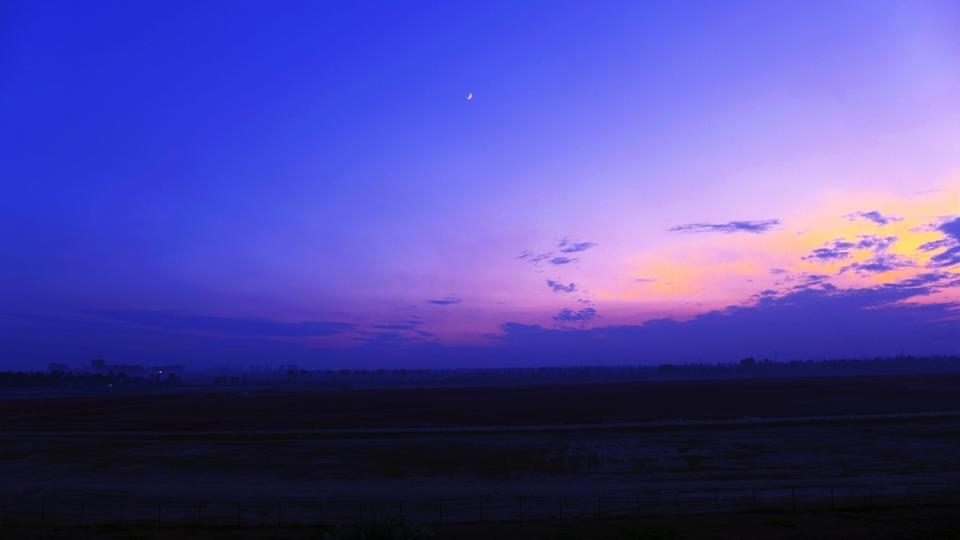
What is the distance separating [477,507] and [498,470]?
10900mm

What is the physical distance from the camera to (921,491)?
36.2 meters

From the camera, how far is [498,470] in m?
45.7

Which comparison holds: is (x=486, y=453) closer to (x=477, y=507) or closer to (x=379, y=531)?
(x=477, y=507)

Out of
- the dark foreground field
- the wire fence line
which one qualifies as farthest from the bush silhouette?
the wire fence line

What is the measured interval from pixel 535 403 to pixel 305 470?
56527 millimetres

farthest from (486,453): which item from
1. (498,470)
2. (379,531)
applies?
(379,531)

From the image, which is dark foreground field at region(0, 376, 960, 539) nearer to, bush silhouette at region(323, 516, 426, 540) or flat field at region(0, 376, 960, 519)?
flat field at region(0, 376, 960, 519)

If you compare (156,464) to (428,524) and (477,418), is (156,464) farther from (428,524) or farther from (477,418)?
(477,418)

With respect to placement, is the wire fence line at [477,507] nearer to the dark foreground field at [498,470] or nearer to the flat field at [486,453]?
the dark foreground field at [498,470]

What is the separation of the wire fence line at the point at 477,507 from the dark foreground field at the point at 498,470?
0.51ft

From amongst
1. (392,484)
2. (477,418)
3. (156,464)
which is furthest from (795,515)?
(477,418)

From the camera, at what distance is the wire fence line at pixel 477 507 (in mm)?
32562

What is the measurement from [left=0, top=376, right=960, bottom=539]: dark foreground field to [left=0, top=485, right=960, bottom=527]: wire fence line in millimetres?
155

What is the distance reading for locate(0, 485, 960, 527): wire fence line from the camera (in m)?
32.6
